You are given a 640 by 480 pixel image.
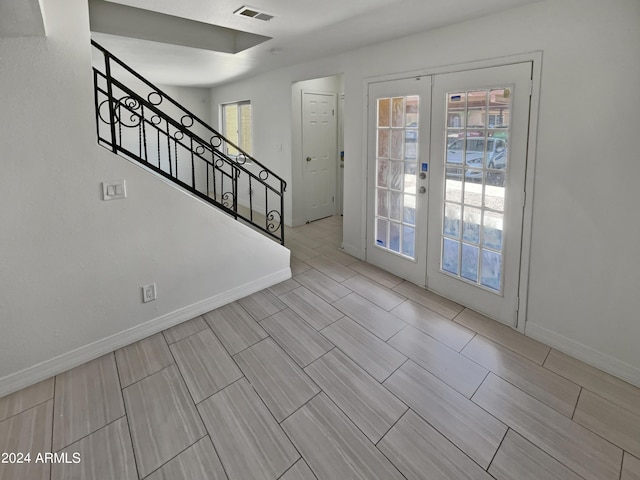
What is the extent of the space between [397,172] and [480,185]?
926mm

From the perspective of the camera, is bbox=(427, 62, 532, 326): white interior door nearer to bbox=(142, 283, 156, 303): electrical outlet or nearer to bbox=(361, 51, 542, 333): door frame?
bbox=(361, 51, 542, 333): door frame

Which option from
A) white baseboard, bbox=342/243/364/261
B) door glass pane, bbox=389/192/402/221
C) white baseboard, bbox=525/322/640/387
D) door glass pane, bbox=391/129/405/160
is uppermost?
door glass pane, bbox=391/129/405/160

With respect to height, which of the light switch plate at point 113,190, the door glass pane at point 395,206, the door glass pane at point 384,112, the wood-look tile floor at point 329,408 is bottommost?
the wood-look tile floor at point 329,408

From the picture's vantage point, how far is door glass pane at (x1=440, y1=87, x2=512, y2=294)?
2.72 m

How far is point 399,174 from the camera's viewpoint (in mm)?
3592

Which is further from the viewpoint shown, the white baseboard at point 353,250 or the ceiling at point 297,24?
the white baseboard at point 353,250

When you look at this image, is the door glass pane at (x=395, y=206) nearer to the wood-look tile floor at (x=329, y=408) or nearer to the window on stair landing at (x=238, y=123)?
the wood-look tile floor at (x=329, y=408)

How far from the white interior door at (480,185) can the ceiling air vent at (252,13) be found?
1536 millimetres

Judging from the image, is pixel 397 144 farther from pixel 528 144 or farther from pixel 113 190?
pixel 113 190

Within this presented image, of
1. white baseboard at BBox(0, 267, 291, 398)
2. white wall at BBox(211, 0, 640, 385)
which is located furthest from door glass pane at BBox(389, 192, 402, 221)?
white baseboard at BBox(0, 267, 291, 398)

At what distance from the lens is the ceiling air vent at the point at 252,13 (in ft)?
8.53

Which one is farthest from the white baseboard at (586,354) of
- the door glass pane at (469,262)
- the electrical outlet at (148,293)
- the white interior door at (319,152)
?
the white interior door at (319,152)

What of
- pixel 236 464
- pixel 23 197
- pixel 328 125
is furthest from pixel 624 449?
pixel 328 125

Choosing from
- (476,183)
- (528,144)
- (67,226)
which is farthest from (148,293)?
(528,144)
